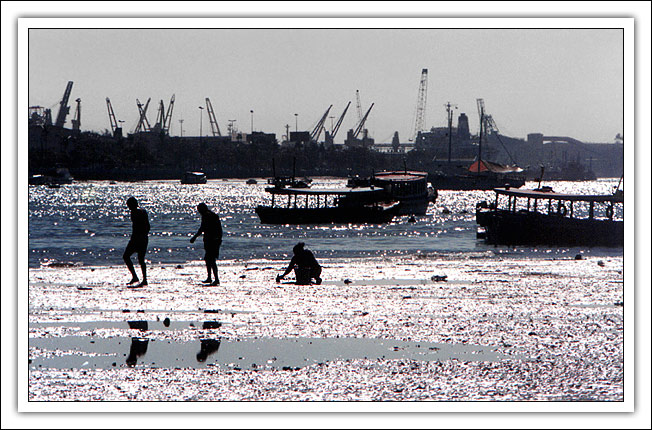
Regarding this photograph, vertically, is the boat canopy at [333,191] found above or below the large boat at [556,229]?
above

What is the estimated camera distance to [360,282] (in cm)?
2144

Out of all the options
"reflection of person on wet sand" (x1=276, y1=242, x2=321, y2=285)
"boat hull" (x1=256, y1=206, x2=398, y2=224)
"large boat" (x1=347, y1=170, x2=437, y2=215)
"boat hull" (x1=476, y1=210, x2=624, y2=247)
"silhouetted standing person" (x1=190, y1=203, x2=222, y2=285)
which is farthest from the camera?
"large boat" (x1=347, y1=170, x2=437, y2=215)

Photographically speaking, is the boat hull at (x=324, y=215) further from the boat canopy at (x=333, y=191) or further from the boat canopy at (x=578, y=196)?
the boat canopy at (x=578, y=196)

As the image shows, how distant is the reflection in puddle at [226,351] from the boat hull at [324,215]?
202 ft

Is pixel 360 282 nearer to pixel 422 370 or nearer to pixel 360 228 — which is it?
pixel 422 370

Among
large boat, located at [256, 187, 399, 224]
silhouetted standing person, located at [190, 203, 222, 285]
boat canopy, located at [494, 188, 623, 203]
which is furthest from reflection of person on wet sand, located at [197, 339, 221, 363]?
large boat, located at [256, 187, 399, 224]

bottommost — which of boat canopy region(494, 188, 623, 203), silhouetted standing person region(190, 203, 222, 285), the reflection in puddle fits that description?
the reflection in puddle

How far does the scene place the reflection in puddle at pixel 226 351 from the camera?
36.4 feet

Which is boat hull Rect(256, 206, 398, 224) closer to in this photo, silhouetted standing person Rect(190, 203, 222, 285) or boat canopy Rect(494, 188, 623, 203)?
boat canopy Rect(494, 188, 623, 203)

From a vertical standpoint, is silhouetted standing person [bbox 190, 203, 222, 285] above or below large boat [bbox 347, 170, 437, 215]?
below

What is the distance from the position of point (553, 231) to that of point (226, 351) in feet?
125

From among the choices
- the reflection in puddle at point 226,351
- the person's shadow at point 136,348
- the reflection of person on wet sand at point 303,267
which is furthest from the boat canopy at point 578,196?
the person's shadow at point 136,348

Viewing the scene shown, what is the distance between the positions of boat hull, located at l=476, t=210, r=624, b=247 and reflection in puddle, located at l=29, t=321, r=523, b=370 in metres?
35.8

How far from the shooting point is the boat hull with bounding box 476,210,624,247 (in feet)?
152
